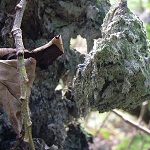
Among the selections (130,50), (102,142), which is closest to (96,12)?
(130,50)

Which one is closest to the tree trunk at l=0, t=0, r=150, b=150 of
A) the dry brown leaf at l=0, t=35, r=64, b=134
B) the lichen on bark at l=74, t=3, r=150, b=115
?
the lichen on bark at l=74, t=3, r=150, b=115

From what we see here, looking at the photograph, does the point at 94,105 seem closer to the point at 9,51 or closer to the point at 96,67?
the point at 96,67

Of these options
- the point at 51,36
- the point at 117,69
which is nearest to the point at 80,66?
the point at 117,69

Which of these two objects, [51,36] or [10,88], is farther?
[51,36]

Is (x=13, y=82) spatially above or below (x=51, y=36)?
below

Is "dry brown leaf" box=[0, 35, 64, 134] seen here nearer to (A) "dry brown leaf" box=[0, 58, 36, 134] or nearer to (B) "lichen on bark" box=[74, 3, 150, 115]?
(A) "dry brown leaf" box=[0, 58, 36, 134]

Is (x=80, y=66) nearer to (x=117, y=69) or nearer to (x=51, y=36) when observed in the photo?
(x=117, y=69)

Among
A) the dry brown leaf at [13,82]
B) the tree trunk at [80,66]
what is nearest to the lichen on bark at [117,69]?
the tree trunk at [80,66]
